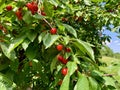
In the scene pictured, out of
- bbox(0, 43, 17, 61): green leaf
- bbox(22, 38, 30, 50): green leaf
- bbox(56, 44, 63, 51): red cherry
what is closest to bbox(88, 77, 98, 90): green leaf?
bbox(56, 44, 63, 51): red cherry

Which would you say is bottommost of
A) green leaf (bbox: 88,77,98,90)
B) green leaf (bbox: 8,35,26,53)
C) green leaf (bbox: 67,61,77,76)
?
green leaf (bbox: 88,77,98,90)

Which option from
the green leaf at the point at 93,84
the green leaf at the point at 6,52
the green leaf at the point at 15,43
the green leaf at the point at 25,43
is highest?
the green leaf at the point at 15,43

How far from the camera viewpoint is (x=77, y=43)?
1936mm

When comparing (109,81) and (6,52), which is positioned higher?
(6,52)

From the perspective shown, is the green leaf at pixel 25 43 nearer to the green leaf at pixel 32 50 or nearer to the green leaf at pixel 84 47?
the green leaf at pixel 32 50

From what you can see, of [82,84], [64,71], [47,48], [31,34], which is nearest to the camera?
[82,84]

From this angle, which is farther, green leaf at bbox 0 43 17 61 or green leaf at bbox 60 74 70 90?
green leaf at bbox 0 43 17 61

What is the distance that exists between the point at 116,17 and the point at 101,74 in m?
2.69

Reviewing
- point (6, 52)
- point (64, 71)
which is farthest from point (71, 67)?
point (6, 52)

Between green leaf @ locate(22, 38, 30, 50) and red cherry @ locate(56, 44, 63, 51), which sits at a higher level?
green leaf @ locate(22, 38, 30, 50)

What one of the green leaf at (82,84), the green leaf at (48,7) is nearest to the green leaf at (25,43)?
the green leaf at (48,7)

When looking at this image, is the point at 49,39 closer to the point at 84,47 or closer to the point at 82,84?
the point at 84,47

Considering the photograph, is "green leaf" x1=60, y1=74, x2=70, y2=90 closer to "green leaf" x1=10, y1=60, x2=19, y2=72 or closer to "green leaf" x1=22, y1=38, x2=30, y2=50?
"green leaf" x1=22, y1=38, x2=30, y2=50

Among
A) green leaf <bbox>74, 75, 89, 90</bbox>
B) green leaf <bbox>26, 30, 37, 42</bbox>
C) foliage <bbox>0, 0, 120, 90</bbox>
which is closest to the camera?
green leaf <bbox>74, 75, 89, 90</bbox>
